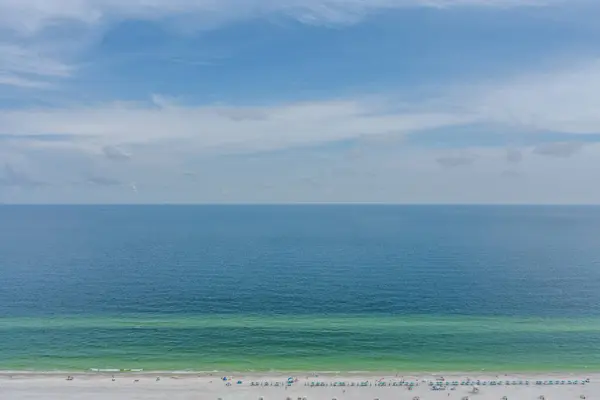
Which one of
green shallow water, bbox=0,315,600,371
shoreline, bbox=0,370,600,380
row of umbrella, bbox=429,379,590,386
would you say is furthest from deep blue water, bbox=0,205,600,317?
row of umbrella, bbox=429,379,590,386

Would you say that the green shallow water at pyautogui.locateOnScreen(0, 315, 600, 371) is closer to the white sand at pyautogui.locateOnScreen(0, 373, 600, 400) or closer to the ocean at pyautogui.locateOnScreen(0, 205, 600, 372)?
the ocean at pyautogui.locateOnScreen(0, 205, 600, 372)

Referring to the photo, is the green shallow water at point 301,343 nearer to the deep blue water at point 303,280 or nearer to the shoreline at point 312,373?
the shoreline at point 312,373

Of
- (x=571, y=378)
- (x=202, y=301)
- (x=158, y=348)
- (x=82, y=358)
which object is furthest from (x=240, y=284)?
(x=571, y=378)

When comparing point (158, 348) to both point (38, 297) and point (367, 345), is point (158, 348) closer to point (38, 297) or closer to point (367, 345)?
point (367, 345)

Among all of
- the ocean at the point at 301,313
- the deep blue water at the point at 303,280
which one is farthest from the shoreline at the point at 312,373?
the deep blue water at the point at 303,280

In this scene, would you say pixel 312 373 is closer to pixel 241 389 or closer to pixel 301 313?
pixel 241 389
